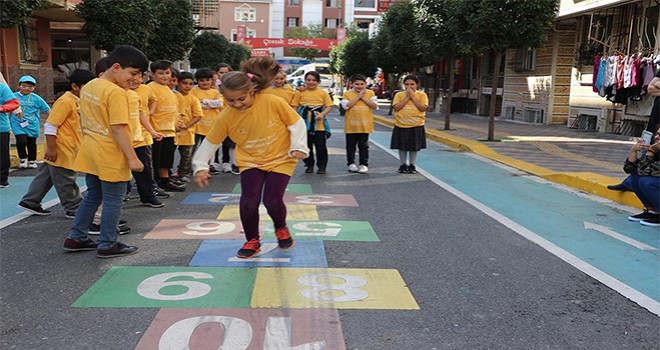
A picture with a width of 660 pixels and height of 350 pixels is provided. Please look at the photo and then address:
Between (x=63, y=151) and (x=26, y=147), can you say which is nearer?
(x=63, y=151)

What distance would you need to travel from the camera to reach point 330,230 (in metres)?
6.03

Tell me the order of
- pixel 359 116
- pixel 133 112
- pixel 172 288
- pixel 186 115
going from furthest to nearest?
pixel 359 116 → pixel 186 115 → pixel 133 112 → pixel 172 288

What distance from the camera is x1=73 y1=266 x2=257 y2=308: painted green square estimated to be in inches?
154

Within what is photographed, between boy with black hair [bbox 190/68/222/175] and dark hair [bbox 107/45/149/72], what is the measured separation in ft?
13.9

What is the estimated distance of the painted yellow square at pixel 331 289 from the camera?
3.93 meters

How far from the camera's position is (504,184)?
30.6ft

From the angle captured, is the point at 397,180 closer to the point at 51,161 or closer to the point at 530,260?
the point at 530,260

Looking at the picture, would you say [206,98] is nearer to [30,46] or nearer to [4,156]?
[4,156]

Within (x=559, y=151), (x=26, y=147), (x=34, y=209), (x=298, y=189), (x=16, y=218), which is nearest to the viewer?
(x=16, y=218)

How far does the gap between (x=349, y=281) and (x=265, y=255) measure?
949 mm

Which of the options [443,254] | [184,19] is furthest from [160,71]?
[184,19]

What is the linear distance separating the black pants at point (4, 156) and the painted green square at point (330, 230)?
14.5 ft

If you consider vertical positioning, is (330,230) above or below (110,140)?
below

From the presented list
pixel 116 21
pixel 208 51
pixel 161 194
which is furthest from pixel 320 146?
pixel 208 51
